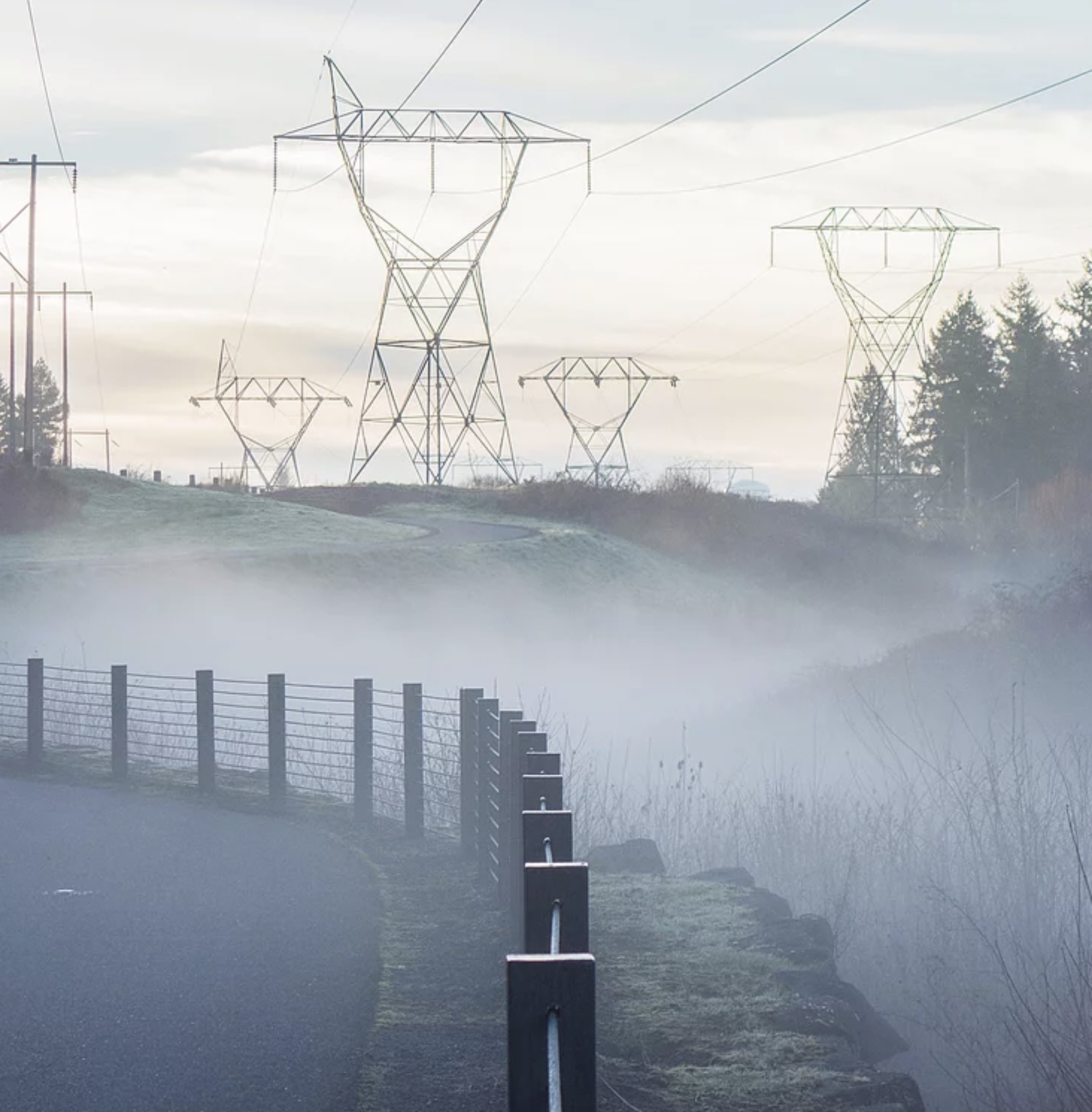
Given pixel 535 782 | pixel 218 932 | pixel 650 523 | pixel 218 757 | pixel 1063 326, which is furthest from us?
pixel 1063 326

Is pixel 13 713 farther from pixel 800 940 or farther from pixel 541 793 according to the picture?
pixel 541 793

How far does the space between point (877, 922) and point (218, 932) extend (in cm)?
384

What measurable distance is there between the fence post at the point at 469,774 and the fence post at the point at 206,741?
14.2 feet

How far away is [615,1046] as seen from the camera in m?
→ 7.19

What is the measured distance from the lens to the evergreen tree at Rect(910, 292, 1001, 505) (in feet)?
267

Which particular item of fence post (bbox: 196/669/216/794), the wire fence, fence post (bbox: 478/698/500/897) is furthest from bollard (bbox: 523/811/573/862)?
fence post (bbox: 196/669/216/794)

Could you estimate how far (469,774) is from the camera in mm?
11812

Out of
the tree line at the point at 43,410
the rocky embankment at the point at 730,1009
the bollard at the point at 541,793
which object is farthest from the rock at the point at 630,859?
the tree line at the point at 43,410

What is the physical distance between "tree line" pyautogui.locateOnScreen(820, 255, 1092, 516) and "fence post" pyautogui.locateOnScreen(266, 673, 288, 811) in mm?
55342

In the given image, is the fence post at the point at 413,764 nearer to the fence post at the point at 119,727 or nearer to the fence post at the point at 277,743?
the fence post at the point at 277,743

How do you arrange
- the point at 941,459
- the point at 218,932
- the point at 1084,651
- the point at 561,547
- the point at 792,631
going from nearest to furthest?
the point at 218,932
the point at 1084,651
the point at 792,631
the point at 561,547
the point at 941,459

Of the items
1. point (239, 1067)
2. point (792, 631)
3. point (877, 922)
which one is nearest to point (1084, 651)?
point (877, 922)

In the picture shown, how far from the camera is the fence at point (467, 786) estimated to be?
3941 mm

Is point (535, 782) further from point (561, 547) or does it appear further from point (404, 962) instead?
point (561, 547)
